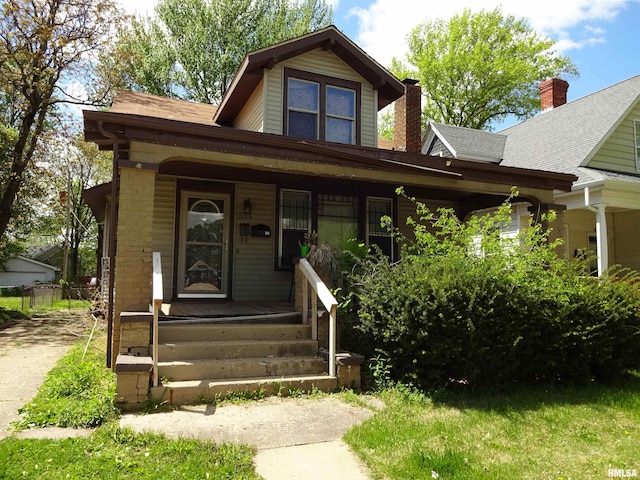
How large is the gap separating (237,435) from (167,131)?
4.12 meters

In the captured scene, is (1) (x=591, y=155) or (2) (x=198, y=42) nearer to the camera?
(1) (x=591, y=155)

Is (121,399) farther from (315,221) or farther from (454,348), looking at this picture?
(315,221)

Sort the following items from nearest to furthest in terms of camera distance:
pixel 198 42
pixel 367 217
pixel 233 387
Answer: pixel 233 387 < pixel 367 217 < pixel 198 42

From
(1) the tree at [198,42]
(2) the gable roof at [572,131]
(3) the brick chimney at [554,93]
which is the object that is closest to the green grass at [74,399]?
(2) the gable roof at [572,131]

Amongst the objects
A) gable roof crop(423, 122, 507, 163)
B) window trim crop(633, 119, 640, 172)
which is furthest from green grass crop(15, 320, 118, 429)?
window trim crop(633, 119, 640, 172)

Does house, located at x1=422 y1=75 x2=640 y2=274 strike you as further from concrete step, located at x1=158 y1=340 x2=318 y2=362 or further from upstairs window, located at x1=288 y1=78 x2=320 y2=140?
concrete step, located at x1=158 y1=340 x2=318 y2=362

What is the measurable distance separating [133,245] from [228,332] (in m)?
1.65

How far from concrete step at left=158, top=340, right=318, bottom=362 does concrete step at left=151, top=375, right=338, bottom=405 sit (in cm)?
51

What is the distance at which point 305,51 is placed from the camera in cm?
971

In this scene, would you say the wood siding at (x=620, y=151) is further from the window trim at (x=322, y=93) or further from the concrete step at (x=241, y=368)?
the concrete step at (x=241, y=368)

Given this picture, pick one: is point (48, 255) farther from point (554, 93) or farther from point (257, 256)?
point (554, 93)

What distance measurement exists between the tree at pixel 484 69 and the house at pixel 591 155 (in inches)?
566

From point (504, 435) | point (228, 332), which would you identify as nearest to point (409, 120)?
point (228, 332)

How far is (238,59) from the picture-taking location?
25.0 metres
